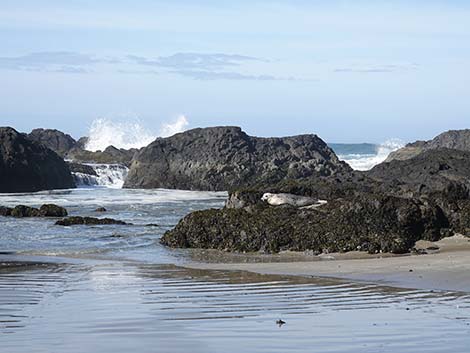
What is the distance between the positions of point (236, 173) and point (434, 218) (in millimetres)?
33066

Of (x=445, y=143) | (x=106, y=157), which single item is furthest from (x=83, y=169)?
(x=445, y=143)

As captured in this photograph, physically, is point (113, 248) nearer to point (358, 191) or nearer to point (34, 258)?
point (34, 258)

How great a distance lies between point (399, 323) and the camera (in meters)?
8.02

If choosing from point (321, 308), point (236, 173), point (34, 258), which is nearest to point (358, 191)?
point (34, 258)

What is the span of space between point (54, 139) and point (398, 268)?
6940 cm

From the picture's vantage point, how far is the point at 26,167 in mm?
47719

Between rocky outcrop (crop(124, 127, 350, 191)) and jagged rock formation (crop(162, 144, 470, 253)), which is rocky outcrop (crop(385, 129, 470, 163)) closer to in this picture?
rocky outcrop (crop(124, 127, 350, 191))

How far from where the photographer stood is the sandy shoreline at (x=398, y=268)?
11188 millimetres

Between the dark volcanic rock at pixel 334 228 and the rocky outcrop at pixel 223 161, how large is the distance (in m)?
29.3

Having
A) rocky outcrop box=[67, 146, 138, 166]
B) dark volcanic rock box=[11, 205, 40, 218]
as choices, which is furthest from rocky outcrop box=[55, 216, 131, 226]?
rocky outcrop box=[67, 146, 138, 166]

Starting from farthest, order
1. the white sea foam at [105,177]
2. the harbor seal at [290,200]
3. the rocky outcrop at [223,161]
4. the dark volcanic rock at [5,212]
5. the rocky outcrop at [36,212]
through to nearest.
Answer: the white sea foam at [105,177] < the rocky outcrop at [223,161] < the dark volcanic rock at [5,212] < the rocky outcrop at [36,212] < the harbor seal at [290,200]

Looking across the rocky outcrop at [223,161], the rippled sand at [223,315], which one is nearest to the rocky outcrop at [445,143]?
the rocky outcrop at [223,161]

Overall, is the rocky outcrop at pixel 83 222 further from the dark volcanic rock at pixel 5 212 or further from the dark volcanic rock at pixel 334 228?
the dark volcanic rock at pixel 334 228

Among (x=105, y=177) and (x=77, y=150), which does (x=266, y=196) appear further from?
(x=77, y=150)
